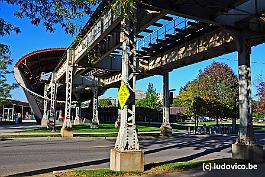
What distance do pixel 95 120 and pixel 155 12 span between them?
28144 millimetres

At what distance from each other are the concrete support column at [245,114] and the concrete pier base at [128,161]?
490 centimetres

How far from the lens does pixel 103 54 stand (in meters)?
22.2

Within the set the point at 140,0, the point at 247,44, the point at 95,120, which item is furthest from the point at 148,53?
the point at 95,120

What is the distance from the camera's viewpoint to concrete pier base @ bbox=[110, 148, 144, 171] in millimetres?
8773

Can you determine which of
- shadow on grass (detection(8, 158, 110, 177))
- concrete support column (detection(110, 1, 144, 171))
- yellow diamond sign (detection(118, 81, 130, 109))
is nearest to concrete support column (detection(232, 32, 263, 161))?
concrete support column (detection(110, 1, 144, 171))

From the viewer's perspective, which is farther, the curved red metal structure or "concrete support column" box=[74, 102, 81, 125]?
"concrete support column" box=[74, 102, 81, 125]

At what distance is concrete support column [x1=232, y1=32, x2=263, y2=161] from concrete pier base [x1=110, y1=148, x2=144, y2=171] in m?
4.90

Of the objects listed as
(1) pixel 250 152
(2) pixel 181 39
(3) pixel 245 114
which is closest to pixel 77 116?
(2) pixel 181 39

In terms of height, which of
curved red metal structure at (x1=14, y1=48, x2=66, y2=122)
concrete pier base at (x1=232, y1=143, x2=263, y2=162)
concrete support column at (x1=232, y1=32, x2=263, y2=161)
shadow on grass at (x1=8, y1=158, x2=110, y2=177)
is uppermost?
curved red metal structure at (x1=14, y1=48, x2=66, y2=122)

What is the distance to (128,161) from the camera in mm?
8867

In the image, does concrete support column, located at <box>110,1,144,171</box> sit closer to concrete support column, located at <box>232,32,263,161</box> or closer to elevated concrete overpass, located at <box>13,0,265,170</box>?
elevated concrete overpass, located at <box>13,0,265,170</box>

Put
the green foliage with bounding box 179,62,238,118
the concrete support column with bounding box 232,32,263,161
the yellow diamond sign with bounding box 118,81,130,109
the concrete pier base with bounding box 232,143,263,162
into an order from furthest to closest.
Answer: the green foliage with bounding box 179,62,238,118 → the concrete support column with bounding box 232,32,263,161 → the concrete pier base with bounding box 232,143,263,162 → the yellow diamond sign with bounding box 118,81,130,109

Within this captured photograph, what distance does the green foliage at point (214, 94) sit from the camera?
Result: 1428 inches

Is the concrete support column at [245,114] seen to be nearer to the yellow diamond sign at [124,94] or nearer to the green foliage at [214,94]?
the yellow diamond sign at [124,94]
